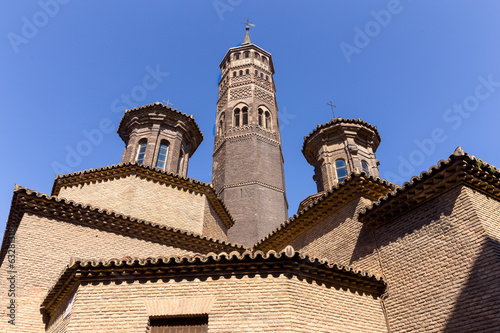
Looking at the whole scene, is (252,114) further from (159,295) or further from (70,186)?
(159,295)

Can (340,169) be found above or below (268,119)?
below

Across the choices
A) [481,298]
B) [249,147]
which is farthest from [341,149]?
[481,298]

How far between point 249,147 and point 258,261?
576 inches

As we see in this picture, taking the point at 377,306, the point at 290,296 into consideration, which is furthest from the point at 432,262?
the point at 290,296

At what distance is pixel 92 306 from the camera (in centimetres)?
675

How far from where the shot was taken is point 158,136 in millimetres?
15344

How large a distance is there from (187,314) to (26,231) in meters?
5.47

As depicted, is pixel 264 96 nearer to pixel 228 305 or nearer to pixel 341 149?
pixel 341 149

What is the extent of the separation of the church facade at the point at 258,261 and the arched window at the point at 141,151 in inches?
108

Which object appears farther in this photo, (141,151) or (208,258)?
(141,151)

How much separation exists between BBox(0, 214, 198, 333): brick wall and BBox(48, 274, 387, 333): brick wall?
2.42 m

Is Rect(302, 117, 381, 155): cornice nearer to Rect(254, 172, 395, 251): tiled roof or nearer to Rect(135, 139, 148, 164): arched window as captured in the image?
Rect(254, 172, 395, 251): tiled roof

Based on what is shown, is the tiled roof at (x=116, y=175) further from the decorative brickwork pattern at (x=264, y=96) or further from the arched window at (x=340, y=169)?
the decorative brickwork pattern at (x=264, y=96)

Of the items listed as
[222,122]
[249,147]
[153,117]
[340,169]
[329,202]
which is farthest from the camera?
[222,122]
